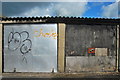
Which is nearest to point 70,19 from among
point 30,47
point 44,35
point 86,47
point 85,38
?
point 85,38

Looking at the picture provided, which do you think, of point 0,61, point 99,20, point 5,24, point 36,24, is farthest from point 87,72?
point 5,24

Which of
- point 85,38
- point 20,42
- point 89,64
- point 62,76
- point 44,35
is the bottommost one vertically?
point 62,76

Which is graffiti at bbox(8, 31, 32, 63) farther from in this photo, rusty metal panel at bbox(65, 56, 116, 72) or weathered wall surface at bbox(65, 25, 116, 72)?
rusty metal panel at bbox(65, 56, 116, 72)

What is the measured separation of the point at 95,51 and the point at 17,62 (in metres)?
5.08

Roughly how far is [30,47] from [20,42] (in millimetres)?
721

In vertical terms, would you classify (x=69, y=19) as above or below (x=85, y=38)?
above

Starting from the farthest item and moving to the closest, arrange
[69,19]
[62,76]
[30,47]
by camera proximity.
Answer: [30,47] → [69,19] → [62,76]

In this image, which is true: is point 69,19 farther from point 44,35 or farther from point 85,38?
point 44,35

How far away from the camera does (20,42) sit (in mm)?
5816

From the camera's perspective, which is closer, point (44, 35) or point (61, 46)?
point (61, 46)

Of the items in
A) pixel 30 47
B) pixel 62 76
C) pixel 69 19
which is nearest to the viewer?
pixel 62 76

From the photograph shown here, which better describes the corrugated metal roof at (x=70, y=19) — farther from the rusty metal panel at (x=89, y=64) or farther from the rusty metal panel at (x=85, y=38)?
the rusty metal panel at (x=89, y=64)

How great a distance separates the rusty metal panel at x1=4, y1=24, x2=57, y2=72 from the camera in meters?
5.81

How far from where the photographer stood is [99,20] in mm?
5770
